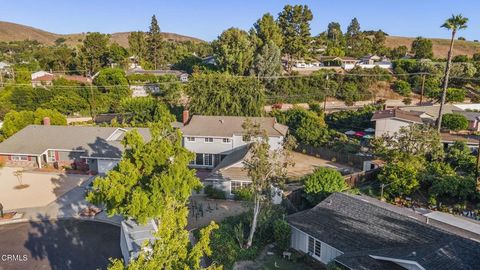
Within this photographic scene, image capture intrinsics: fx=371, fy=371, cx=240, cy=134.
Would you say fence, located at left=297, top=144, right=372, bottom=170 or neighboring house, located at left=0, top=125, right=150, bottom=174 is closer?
neighboring house, located at left=0, top=125, right=150, bottom=174

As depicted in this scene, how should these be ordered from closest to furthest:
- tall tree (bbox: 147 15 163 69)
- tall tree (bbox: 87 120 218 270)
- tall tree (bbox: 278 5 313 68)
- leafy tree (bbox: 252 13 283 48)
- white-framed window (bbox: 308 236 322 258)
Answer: tall tree (bbox: 87 120 218 270)
white-framed window (bbox: 308 236 322 258)
leafy tree (bbox: 252 13 283 48)
tall tree (bbox: 278 5 313 68)
tall tree (bbox: 147 15 163 69)

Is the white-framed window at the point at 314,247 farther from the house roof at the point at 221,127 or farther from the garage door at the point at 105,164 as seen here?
the garage door at the point at 105,164

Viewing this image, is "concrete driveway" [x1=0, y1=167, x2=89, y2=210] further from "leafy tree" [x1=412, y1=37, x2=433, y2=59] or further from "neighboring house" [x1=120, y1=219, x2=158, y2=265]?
"leafy tree" [x1=412, y1=37, x2=433, y2=59]

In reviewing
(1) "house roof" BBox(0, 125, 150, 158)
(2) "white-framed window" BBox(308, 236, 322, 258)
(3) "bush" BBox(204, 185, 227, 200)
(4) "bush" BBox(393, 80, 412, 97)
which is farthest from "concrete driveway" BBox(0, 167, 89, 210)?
(4) "bush" BBox(393, 80, 412, 97)

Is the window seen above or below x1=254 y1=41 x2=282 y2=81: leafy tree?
below

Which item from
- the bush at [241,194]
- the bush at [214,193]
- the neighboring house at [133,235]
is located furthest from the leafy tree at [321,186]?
the neighboring house at [133,235]

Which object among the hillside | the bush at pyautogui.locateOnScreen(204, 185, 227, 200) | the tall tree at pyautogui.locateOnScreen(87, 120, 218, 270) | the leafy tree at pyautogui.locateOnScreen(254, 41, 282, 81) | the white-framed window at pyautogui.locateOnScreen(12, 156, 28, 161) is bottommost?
the bush at pyautogui.locateOnScreen(204, 185, 227, 200)
